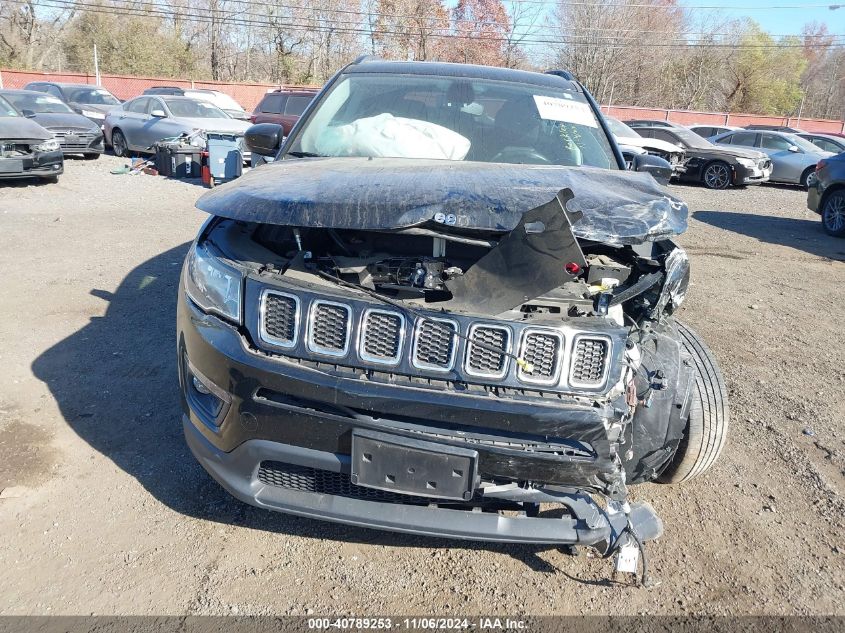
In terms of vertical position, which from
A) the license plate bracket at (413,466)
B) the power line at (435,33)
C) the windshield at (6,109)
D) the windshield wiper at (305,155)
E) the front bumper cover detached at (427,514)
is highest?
the power line at (435,33)

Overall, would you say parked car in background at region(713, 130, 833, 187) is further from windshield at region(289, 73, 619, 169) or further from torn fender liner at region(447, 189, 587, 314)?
torn fender liner at region(447, 189, 587, 314)

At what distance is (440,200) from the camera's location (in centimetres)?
224

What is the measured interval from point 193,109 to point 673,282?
14.6 metres

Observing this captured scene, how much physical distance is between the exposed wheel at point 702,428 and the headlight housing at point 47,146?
36.1 ft

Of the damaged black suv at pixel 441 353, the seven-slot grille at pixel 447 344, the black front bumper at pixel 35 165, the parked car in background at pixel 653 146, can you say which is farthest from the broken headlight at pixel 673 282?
the parked car in background at pixel 653 146

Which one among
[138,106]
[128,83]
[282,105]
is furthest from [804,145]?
[128,83]

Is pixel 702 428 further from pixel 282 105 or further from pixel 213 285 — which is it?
pixel 282 105

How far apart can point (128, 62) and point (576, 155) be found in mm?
42403

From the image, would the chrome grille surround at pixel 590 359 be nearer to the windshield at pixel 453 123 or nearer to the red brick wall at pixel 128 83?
the windshield at pixel 453 123

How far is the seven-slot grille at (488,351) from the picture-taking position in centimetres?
206

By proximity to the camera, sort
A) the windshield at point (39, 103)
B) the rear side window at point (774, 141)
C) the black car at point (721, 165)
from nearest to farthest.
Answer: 1. the windshield at point (39, 103)
2. the black car at point (721, 165)
3. the rear side window at point (774, 141)

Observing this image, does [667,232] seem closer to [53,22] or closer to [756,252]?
[756,252]

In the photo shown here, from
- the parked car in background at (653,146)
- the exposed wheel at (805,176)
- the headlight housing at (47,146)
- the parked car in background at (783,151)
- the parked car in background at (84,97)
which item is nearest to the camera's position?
the headlight housing at (47,146)

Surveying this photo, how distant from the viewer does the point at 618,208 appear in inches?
94.0
